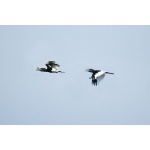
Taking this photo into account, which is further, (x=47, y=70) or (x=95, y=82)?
(x=47, y=70)

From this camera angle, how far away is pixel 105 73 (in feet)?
162

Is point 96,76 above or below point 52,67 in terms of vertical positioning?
below

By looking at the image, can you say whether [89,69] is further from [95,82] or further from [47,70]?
[47,70]

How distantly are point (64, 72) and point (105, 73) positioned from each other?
4.55 metres

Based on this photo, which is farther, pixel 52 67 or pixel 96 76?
pixel 52 67

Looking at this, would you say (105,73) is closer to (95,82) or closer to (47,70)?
(95,82)

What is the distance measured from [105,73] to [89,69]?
187 centimetres

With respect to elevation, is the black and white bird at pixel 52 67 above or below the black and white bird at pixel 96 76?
above

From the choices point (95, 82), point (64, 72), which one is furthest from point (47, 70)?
point (95, 82)

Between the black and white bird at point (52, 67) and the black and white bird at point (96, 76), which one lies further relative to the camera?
the black and white bird at point (52, 67)

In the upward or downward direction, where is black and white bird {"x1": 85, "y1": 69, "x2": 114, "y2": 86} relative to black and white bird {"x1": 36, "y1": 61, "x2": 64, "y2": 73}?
downward

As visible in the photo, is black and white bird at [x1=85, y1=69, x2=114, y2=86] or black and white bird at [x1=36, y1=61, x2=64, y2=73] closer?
black and white bird at [x1=85, y1=69, x2=114, y2=86]

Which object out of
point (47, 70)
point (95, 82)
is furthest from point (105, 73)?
point (47, 70)

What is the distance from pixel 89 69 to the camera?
48969 millimetres
